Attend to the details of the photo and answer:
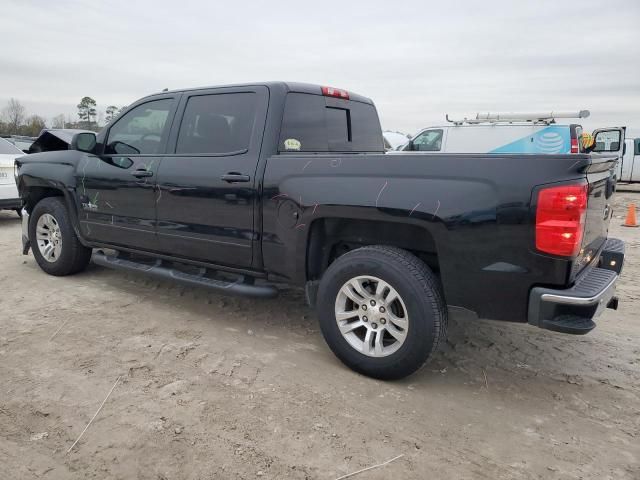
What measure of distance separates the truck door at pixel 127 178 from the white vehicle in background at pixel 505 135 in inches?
335

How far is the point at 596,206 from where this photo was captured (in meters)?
3.04

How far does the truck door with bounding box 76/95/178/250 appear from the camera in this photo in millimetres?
4344

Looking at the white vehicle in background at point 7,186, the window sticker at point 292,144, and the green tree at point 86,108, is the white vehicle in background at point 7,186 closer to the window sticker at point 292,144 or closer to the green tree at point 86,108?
the window sticker at point 292,144

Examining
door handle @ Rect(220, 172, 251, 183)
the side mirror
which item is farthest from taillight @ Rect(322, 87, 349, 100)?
the side mirror

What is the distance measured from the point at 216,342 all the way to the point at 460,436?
1901 mm

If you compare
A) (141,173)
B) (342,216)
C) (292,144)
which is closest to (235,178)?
A: (292,144)

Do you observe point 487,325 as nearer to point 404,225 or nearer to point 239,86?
point 404,225

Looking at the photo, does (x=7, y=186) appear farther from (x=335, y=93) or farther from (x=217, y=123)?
(x=335, y=93)

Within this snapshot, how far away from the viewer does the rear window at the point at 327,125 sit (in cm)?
381

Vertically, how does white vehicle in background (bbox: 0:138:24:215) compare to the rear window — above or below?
below

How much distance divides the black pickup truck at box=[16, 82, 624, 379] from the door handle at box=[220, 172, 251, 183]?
0.01 meters

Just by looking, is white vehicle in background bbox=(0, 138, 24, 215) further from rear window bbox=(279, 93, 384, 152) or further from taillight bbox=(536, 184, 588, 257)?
taillight bbox=(536, 184, 588, 257)

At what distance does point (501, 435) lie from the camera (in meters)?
2.63

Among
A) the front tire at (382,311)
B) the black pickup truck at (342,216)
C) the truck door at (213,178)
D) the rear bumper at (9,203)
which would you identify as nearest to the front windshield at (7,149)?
the rear bumper at (9,203)
